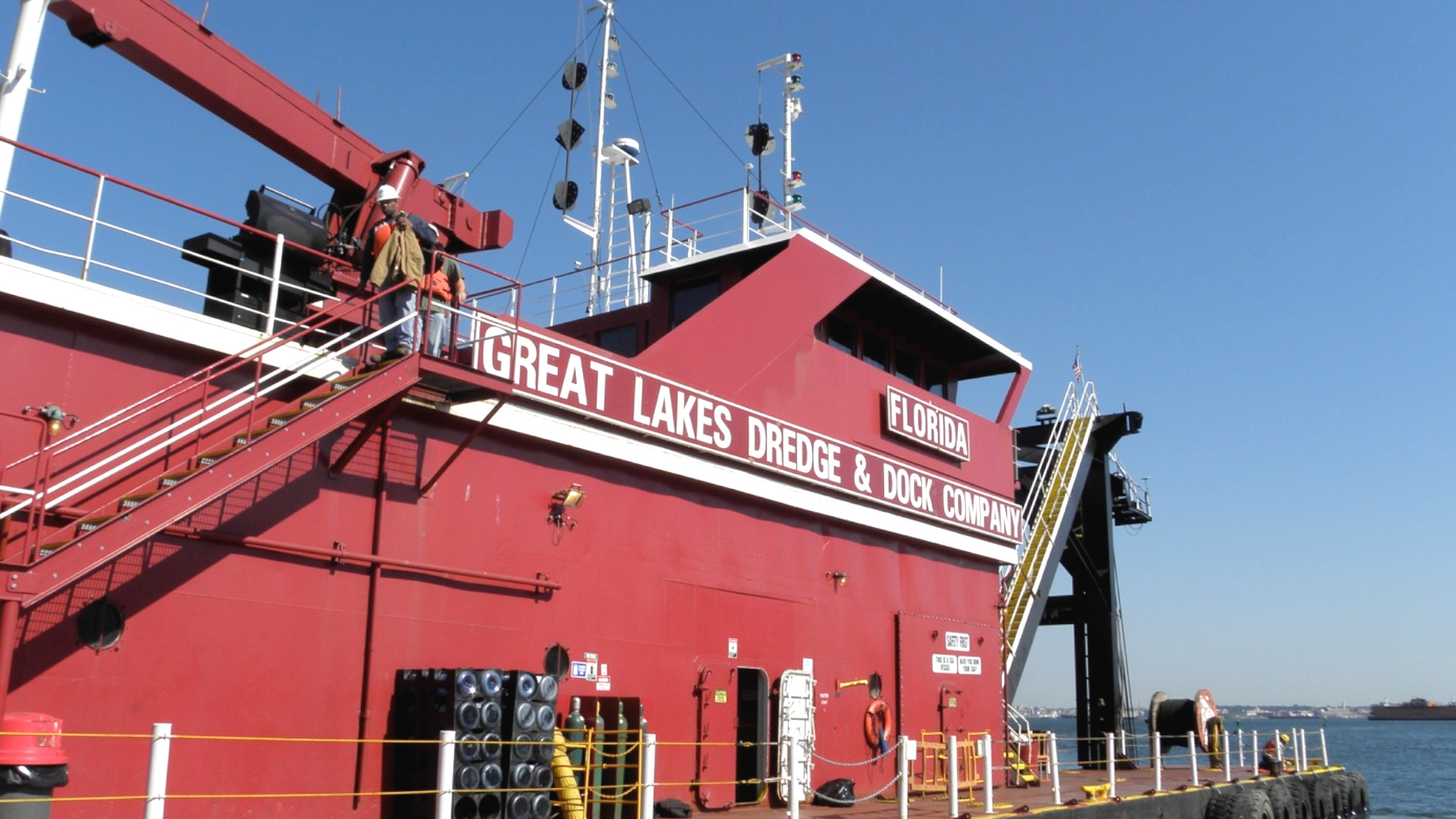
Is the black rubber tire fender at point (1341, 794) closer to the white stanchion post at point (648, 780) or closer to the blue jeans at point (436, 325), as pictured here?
the white stanchion post at point (648, 780)

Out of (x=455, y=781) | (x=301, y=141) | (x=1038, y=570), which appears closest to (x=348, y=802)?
(x=455, y=781)

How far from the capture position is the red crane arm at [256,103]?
10688 millimetres

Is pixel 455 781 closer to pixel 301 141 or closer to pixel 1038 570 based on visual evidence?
pixel 301 141

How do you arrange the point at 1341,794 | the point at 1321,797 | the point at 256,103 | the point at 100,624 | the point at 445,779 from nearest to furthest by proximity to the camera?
the point at 445,779, the point at 100,624, the point at 256,103, the point at 1321,797, the point at 1341,794

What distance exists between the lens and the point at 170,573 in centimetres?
954

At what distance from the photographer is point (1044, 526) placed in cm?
A: 2472

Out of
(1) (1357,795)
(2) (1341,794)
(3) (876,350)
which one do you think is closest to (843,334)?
(3) (876,350)

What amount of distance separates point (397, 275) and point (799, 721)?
25.5 feet

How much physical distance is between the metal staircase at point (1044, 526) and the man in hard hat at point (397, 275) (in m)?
13.4

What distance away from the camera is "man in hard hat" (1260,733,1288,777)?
77.3 ft

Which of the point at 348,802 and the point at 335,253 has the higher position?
the point at 335,253

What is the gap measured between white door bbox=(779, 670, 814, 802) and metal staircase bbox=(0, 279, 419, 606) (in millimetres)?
6841

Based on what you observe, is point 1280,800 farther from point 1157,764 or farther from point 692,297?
point 692,297

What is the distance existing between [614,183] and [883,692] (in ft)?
35.0
